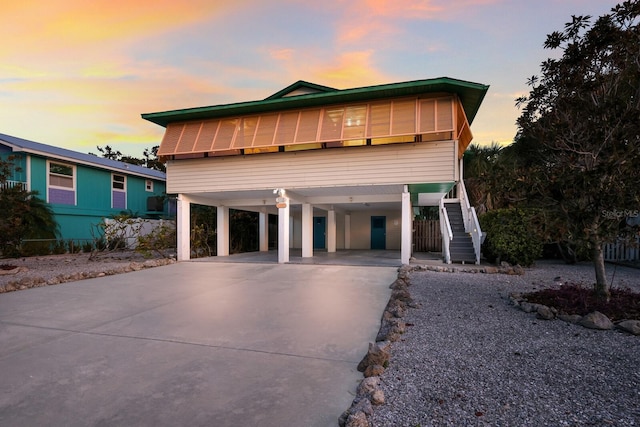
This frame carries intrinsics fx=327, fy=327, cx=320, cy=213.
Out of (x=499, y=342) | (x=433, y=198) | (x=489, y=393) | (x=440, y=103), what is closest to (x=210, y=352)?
(x=489, y=393)

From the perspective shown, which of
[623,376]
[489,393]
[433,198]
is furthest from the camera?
[433,198]

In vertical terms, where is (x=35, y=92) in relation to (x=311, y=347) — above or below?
above

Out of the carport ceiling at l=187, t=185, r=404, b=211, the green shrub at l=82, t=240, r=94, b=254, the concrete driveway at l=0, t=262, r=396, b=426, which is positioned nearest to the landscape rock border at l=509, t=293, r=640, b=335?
the concrete driveway at l=0, t=262, r=396, b=426

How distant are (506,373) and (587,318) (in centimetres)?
227

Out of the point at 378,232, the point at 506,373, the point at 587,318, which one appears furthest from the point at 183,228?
A: the point at 587,318

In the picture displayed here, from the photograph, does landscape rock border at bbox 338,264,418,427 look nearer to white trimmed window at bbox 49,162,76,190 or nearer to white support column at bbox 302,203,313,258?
white support column at bbox 302,203,313,258

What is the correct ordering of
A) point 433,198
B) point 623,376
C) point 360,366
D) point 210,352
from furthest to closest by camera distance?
point 433,198, point 210,352, point 360,366, point 623,376

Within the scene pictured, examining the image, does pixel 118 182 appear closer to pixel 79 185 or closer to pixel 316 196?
pixel 79 185

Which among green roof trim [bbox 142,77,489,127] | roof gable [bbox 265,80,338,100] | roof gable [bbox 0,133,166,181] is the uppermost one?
roof gable [bbox 265,80,338,100]

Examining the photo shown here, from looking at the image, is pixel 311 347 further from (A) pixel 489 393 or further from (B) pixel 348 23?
(B) pixel 348 23

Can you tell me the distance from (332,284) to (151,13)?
9.19 metres

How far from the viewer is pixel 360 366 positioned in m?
3.20

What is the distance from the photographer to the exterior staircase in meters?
11.3

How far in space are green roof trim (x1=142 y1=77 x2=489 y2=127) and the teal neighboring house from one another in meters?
7.13
